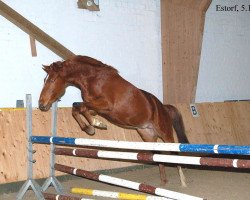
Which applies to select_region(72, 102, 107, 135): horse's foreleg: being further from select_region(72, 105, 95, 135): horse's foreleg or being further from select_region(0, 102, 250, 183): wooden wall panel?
select_region(0, 102, 250, 183): wooden wall panel

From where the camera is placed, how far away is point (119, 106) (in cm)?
476

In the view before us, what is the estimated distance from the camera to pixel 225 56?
8672mm

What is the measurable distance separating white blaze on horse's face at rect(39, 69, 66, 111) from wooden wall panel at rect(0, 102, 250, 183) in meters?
0.81

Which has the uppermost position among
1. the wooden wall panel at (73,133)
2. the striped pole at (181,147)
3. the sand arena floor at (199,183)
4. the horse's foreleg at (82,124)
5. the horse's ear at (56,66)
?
the horse's ear at (56,66)

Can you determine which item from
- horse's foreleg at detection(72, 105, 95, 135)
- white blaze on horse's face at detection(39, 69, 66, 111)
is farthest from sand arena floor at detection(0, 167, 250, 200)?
white blaze on horse's face at detection(39, 69, 66, 111)

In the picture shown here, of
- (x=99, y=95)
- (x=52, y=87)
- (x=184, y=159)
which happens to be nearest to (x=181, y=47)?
(x=99, y=95)

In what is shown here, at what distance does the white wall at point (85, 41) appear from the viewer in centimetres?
577

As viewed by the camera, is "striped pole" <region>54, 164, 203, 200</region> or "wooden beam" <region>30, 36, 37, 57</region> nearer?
"striped pole" <region>54, 164, 203, 200</region>

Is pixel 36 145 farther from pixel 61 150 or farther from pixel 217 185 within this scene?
pixel 217 185

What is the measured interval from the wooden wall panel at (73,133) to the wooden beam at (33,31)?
943mm

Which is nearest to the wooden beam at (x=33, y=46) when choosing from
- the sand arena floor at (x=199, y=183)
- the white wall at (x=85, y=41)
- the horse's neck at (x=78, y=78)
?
the white wall at (x=85, y=41)

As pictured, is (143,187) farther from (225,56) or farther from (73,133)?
(225,56)

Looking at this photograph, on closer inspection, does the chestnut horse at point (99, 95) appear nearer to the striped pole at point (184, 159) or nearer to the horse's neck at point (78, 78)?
the horse's neck at point (78, 78)

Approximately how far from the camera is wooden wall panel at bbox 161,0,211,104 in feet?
23.3
